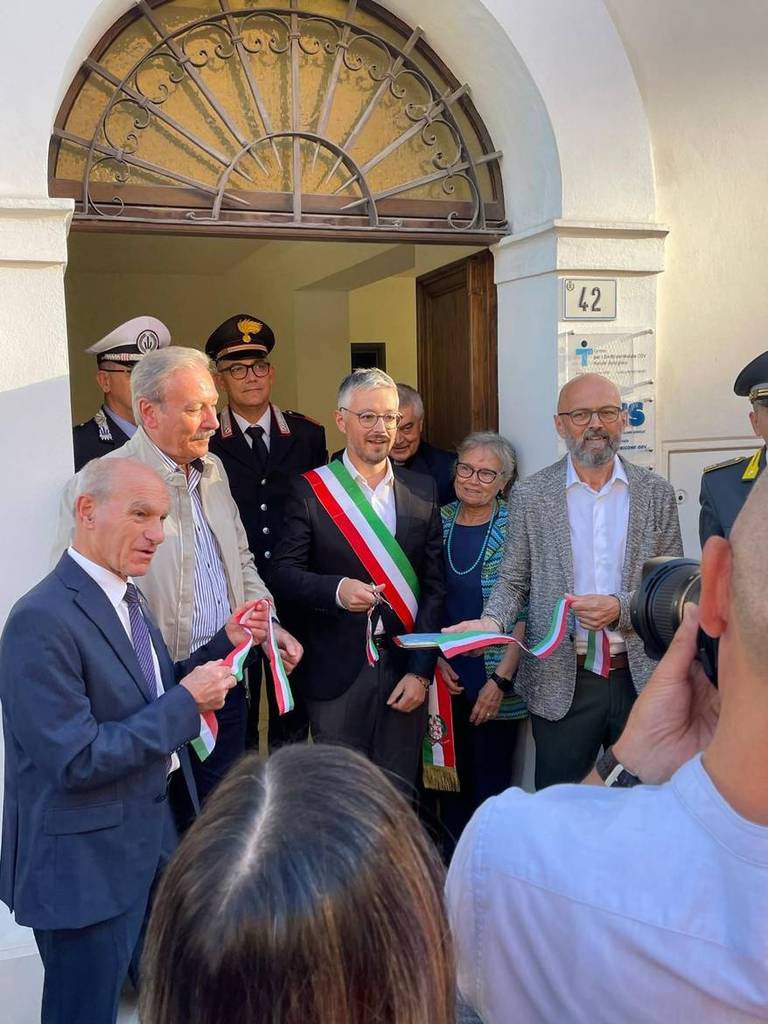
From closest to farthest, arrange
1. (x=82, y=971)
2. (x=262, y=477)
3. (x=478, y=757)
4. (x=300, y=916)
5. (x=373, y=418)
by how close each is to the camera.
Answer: (x=300, y=916) → (x=82, y=971) → (x=373, y=418) → (x=478, y=757) → (x=262, y=477)

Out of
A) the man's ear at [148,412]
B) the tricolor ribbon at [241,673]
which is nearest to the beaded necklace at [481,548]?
the tricolor ribbon at [241,673]

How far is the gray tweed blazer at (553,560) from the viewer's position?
10.4ft

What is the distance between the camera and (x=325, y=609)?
316 cm

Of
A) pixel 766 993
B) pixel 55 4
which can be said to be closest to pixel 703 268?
pixel 55 4

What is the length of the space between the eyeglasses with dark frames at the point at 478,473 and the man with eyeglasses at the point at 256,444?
27.1 inches

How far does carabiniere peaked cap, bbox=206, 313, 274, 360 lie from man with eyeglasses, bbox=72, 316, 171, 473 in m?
0.27

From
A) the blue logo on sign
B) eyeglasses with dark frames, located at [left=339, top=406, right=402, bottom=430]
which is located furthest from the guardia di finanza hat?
the blue logo on sign

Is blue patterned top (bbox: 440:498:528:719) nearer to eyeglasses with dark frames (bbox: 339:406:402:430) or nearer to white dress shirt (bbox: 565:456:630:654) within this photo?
white dress shirt (bbox: 565:456:630:654)

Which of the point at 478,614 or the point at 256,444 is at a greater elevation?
the point at 256,444

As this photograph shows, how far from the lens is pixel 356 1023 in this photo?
2.64ft

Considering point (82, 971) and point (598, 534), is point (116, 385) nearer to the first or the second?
point (598, 534)

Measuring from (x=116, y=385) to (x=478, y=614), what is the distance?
5.56 ft

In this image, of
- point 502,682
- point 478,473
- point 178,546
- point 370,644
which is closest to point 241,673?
point 178,546

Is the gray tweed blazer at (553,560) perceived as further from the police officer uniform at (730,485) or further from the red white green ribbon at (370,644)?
the red white green ribbon at (370,644)
